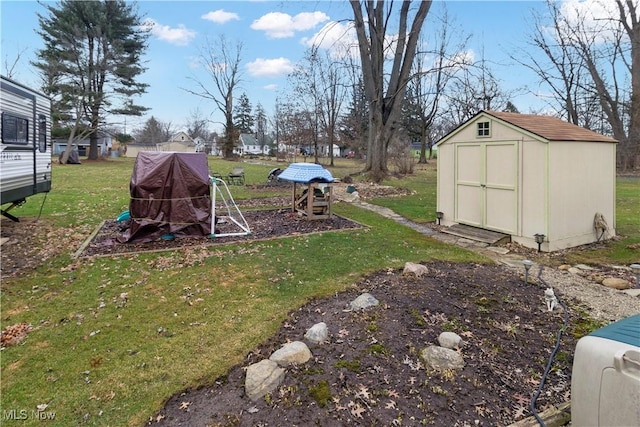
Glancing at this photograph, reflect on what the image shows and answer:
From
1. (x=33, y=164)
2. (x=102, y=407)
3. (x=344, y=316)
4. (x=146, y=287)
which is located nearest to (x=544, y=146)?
(x=344, y=316)

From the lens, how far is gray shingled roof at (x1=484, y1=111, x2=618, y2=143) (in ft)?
22.6

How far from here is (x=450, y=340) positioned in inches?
133

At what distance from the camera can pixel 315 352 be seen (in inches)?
129

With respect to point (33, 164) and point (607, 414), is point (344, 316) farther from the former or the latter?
point (33, 164)

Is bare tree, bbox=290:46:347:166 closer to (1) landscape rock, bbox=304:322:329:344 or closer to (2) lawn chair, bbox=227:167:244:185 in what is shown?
(2) lawn chair, bbox=227:167:244:185

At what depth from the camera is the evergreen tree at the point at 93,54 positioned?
87.6ft

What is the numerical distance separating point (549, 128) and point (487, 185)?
148cm

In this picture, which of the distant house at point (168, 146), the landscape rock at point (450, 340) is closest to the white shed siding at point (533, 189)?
the landscape rock at point (450, 340)

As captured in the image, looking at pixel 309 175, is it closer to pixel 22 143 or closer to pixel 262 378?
pixel 22 143

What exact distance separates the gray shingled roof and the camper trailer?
9.06 metres

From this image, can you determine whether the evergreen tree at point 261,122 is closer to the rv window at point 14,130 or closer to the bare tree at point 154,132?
A: the bare tree at point 154,132

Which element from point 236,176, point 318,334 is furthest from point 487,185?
point 236,176

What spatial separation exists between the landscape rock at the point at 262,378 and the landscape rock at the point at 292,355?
0.32 ft

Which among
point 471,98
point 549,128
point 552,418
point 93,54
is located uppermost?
point 93,54
